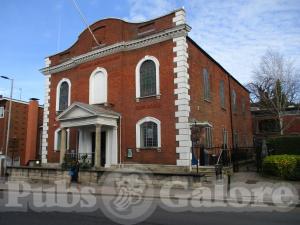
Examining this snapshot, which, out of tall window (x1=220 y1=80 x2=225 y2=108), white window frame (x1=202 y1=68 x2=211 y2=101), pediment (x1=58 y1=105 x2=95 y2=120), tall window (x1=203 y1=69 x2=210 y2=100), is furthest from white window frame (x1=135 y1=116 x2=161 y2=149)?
tall window (x1=220 y1=80 x2=225 y2=108)

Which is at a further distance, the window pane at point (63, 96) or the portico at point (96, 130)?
the window pane at point (63, 96)

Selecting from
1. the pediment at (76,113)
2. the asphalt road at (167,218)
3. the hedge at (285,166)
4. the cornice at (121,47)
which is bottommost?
the asphalt road at (167,218)

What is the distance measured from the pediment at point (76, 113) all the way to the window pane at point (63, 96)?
3.57m

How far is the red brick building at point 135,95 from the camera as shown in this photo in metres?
18.6

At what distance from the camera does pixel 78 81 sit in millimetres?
23812

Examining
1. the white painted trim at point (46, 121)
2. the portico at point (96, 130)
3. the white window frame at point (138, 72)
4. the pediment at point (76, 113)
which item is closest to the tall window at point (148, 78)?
the white window frame at point (138, 72)

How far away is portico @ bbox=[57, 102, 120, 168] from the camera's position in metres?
19.3

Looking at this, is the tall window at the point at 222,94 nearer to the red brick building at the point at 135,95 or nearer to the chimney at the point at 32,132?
the red brick building at the point at 135,95

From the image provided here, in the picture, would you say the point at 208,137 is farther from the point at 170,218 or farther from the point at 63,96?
the point at 170,218

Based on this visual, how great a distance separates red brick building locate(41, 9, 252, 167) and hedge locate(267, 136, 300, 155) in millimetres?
4369

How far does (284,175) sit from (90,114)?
A: 11.3 m

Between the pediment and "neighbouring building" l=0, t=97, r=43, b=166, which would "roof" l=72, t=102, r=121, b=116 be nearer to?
the pediment

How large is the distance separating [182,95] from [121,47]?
5.80m

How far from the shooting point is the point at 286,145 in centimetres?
1841
